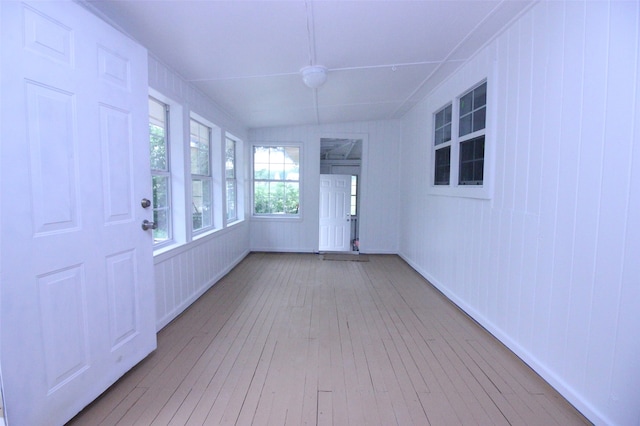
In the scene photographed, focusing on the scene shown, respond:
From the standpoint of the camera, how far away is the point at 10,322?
1265mm

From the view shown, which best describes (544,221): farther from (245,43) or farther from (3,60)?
(3,60)

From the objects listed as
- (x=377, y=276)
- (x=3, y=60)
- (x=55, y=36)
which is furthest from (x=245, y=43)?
(x=377, y=276)

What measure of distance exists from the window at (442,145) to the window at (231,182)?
3118 mm

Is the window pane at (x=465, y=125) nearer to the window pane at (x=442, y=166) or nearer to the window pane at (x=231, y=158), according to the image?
the window pane at (x=442, y=166)

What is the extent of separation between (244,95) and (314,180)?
237cm

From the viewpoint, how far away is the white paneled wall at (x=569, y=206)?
4.68ft

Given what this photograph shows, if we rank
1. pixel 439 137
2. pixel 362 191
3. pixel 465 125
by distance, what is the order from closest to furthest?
pixel 465 125 < pixel 439 137 < pixel 362 191

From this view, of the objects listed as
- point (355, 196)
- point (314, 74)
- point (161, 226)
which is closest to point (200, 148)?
point (161, 226)

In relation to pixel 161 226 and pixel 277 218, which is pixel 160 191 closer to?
Result: pixel 161 226

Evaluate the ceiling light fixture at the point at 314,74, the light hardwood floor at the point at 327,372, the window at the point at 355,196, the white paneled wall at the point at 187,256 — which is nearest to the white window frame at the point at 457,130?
the light hardwood floor at the point at 327,372

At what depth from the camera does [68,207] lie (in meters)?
1.53

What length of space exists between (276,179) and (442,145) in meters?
3.10

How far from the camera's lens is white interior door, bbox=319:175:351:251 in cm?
698

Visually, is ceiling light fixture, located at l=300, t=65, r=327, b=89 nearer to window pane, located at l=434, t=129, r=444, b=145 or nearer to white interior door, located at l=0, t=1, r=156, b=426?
white interior door, located at l=0, t=1, r=156, b=426
